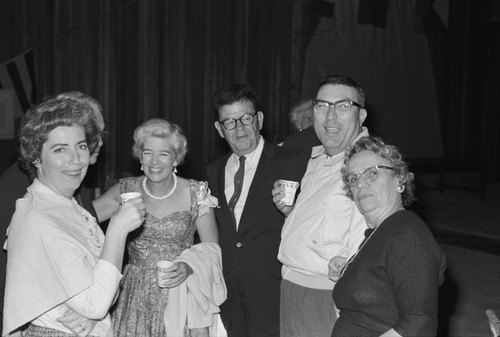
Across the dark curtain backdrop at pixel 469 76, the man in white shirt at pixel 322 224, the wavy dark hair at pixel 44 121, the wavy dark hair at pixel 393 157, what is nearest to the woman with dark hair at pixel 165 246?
the man in white shirt at pixel 322 224

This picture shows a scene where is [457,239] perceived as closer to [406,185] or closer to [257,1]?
[257,1]

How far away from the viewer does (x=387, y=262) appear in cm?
209

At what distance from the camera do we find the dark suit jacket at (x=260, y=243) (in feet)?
10.8

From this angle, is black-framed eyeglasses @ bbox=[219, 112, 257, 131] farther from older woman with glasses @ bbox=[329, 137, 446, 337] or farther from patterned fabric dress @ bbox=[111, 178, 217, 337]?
older woman with glasses @ bbox=[329, 137, 446, 337]

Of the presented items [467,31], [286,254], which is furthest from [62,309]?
[467,31]

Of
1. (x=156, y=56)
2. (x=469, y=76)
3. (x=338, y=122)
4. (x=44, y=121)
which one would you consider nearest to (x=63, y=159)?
(x=44, y=121)

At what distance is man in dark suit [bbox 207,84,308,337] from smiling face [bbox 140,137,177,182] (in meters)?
0.35

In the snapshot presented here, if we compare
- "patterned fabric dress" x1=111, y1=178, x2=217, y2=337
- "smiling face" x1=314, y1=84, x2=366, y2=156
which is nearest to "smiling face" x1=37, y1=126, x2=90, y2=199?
"patterned fabric dress" x1=111, y1=178, x2=217, y2=337

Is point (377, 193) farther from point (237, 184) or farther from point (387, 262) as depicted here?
point (237, 184)

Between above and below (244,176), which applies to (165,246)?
below

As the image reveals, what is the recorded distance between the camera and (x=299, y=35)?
9.82 meters

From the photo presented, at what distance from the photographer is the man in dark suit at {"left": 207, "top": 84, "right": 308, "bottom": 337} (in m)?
3.29

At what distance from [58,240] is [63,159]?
0.34m

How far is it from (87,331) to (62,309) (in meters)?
0.14
